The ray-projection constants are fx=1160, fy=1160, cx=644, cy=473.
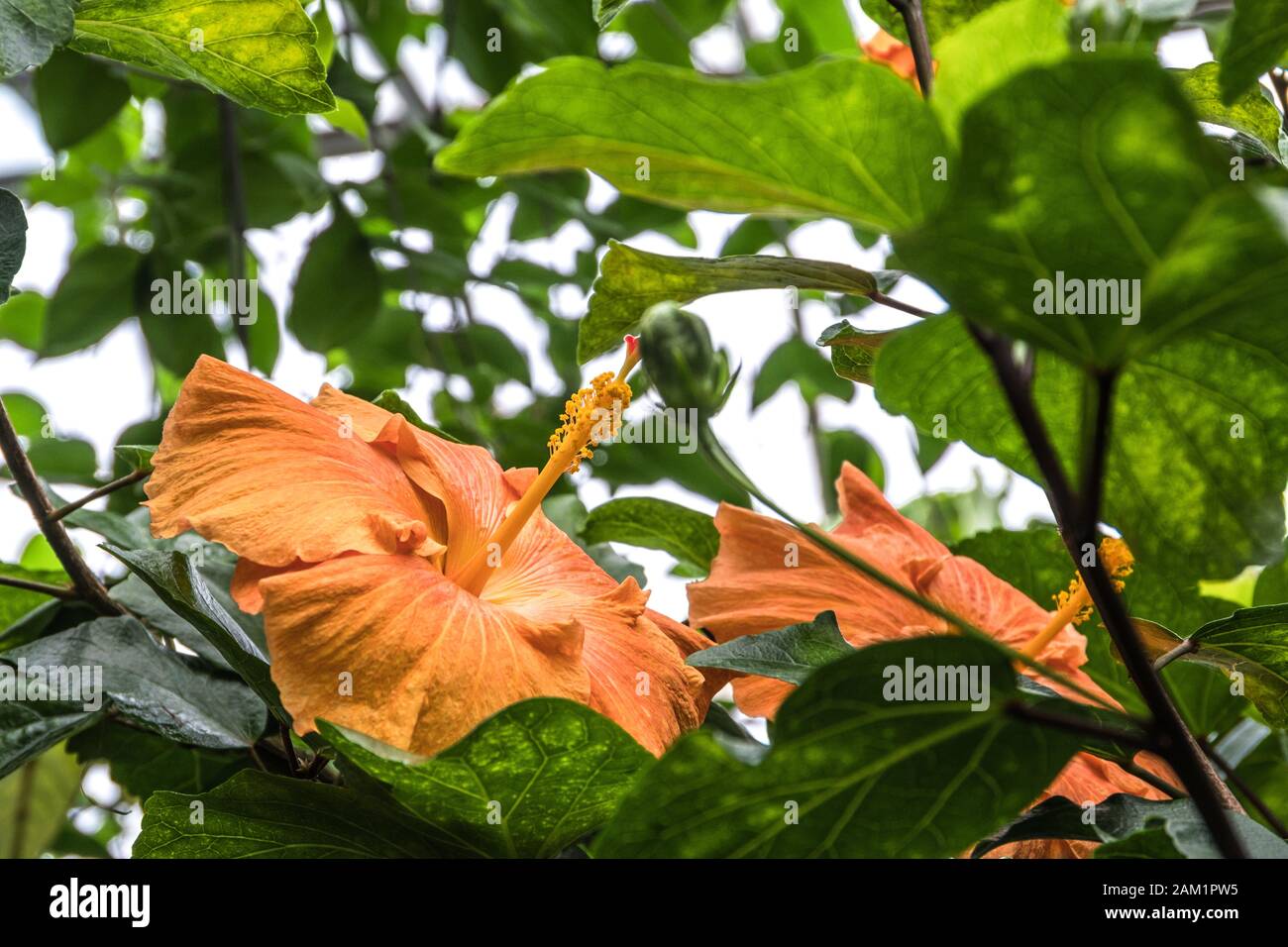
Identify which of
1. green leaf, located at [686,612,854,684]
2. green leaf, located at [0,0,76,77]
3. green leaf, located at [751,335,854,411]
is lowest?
green leaf, located at [686,612,854,684]

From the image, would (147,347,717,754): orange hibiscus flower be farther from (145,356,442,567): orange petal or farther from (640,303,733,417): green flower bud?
(640,303,733,417): green flower bud

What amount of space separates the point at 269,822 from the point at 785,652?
22 cm

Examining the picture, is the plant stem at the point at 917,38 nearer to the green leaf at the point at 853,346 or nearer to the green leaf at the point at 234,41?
the green leaf at the point at 853,346

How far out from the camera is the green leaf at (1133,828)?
14.9 inches

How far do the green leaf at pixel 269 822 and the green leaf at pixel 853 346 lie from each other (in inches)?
10.9

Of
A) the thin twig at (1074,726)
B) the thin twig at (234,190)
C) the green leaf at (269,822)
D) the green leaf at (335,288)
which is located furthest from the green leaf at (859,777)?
the green leaf at (335,288)

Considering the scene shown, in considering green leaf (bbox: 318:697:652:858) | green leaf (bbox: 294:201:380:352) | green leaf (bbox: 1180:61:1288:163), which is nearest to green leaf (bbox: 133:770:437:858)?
green leaf (bbox: 318:697:652:858)

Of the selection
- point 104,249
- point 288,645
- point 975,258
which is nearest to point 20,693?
point 288,645

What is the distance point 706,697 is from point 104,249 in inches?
44.7

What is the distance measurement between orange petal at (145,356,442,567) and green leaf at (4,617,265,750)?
0.11m

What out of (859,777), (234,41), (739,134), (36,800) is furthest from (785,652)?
(36,800)

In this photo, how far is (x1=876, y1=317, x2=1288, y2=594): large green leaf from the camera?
41cm

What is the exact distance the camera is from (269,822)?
46 cm
